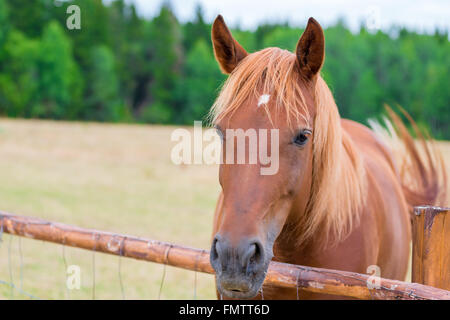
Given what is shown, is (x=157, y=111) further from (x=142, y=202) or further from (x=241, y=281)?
(x=241, y=281)

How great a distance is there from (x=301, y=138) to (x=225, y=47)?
675 mm

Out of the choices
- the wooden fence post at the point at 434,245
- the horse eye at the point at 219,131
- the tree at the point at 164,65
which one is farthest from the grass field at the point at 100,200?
the tree at the point at 164,65

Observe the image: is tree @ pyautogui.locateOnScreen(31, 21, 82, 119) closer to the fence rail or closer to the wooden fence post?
the fence rail

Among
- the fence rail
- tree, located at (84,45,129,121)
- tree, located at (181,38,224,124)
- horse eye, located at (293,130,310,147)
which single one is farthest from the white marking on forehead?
tree, located at (181,38,224,124)

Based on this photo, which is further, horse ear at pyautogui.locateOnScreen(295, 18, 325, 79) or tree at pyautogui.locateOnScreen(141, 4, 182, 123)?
tree at pyautogui.locateOnScreen(141, 4, 182, 123)

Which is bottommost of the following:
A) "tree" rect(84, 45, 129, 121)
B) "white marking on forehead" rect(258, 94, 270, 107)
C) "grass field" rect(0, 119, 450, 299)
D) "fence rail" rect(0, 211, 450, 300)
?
"grass field" rect(0, 119, 450, 299)

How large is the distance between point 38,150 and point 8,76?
3164 cm

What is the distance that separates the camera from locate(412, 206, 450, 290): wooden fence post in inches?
76.2

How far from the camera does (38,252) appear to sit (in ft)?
22.9

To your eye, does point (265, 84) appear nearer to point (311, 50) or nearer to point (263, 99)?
point (263, 99)

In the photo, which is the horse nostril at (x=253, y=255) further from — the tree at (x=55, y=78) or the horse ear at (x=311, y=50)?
the tree at (x=55, y=78)

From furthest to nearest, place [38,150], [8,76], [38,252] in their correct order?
[8,76] < [38,150] < [38,252]

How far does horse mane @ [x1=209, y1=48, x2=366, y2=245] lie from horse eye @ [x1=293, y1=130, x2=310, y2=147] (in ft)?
0.22

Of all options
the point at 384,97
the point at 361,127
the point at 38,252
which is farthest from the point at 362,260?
the point at 384,97
